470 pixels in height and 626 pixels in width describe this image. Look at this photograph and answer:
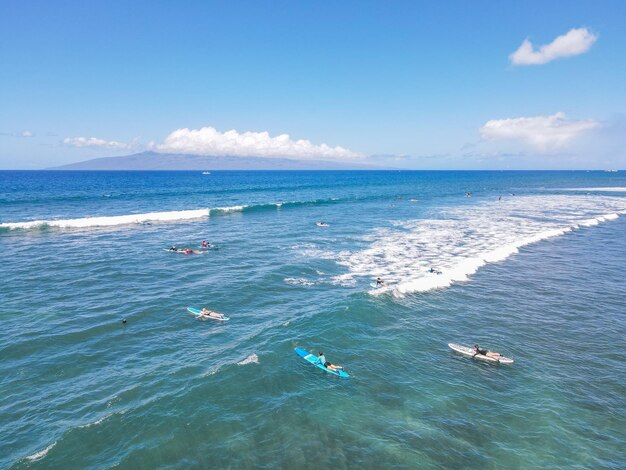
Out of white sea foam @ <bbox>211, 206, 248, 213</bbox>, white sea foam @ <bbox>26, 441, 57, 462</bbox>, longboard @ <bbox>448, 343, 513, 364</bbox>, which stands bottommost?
white sea foam @ <bbox>26, 441, 57, 462</bbox>

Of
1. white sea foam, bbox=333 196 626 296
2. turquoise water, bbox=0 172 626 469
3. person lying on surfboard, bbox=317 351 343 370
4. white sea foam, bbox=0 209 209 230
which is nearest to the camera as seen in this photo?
turquoise water, bbox=0 172 626 469

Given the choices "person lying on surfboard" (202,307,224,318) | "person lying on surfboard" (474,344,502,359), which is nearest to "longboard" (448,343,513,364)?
"person lying on surfboard" (474,344,502,359)

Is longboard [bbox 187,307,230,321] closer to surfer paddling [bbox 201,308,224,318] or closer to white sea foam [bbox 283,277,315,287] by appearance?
surfer paddling [bbox 201,308,224,318]

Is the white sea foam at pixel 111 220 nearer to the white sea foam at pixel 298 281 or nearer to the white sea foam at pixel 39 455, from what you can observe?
the white sea foam at pixel 298 281

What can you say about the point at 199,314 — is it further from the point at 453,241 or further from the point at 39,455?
the point at 453,241

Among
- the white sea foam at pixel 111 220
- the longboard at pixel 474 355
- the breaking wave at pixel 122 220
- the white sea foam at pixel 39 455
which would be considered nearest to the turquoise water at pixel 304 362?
the white sea foam at pixel 39 455

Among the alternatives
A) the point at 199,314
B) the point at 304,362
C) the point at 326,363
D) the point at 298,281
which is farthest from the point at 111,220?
the point at 326,363

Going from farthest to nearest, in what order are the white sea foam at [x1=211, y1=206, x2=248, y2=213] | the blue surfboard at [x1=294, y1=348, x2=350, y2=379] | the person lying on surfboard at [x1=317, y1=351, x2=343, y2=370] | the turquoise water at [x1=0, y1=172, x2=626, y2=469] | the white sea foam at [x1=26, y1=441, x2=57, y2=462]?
Answer: the white sea foam at [x1=211, y1=206, x2=248, y2=213], the person lying on surfboard at [x1=317, y1=351, x2=343, y2=370], the blue surfboard at [x1=294, y1=348, x2=350, y2=379], the turquoise water at [x1=0, y1=172, x2=626, y2=469], the white sea foam at [x1=26, y1=441, x2=57, y2=462]

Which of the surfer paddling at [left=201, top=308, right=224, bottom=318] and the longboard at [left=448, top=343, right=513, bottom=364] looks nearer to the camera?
the longboard at [left=448, top=343, right=513, bottom=364]
